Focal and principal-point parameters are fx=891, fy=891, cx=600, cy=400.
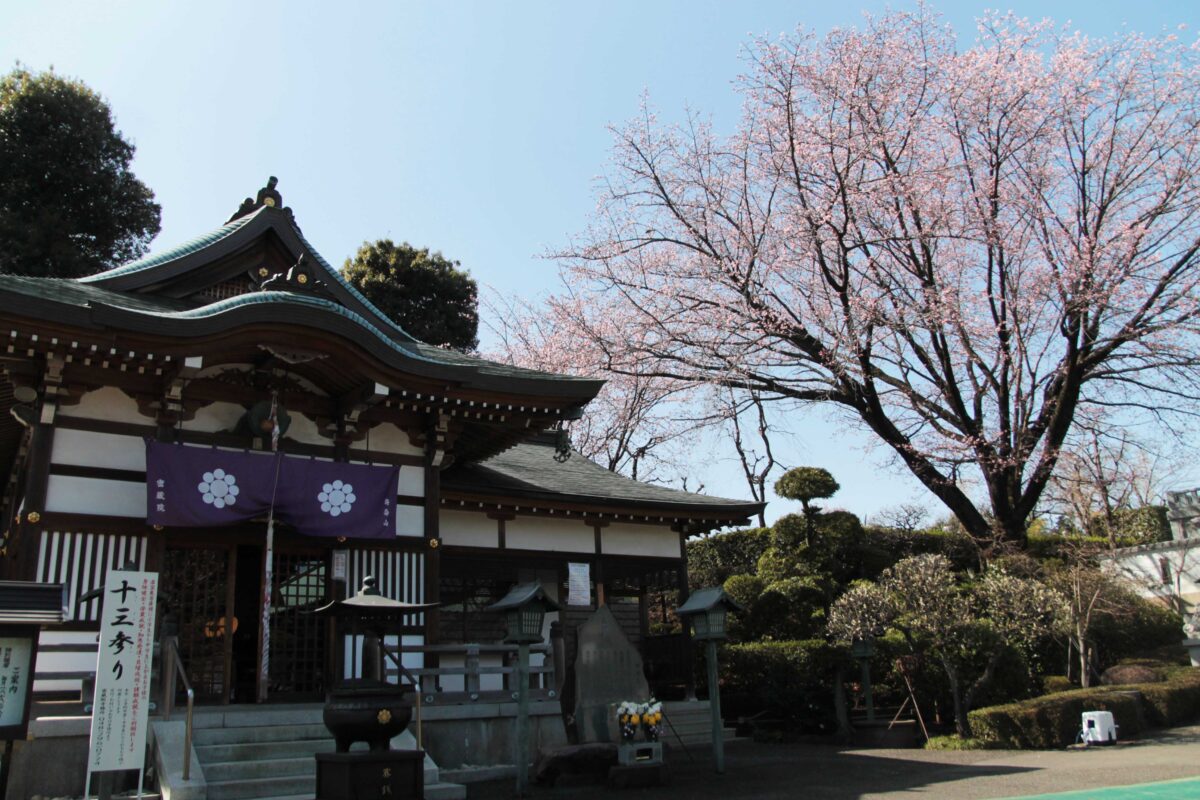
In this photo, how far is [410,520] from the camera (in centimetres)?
1224

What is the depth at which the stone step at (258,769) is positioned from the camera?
8.36 meters

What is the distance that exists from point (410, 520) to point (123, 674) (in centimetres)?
529

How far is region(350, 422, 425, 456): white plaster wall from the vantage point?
1231 centimetres

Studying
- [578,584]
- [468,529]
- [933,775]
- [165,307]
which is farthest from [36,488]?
[933,775]

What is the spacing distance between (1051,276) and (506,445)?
39.7 ft

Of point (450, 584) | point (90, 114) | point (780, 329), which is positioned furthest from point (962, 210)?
point (90, 114)

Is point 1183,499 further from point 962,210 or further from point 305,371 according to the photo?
point 305,371

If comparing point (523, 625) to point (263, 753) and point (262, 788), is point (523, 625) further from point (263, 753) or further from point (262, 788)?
point (262, 788)

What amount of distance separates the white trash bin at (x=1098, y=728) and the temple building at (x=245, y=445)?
342 inches

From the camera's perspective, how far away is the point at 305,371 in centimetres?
1152

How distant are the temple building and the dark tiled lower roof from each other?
0.39ft

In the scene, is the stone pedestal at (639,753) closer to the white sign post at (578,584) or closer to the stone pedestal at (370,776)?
the stone pedestal at (370,776)

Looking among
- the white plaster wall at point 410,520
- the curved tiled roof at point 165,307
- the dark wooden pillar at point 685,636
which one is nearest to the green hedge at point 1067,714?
the dark wooden pillar at point 685,636

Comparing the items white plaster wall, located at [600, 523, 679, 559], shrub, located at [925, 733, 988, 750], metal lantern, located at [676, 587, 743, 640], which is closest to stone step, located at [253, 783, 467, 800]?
metal lantern, located at [676, 587, 743, 640]
